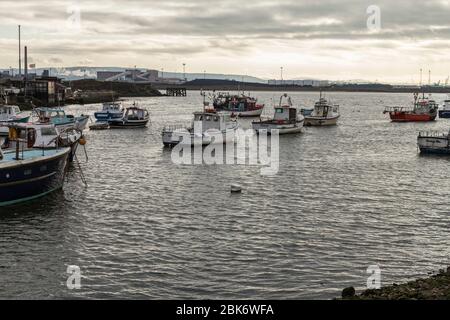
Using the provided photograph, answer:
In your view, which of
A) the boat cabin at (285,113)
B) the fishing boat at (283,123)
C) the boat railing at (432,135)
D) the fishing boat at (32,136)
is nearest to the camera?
the fishing boat at (32,136)

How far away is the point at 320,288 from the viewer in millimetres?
19094

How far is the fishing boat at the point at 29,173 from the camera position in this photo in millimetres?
28500

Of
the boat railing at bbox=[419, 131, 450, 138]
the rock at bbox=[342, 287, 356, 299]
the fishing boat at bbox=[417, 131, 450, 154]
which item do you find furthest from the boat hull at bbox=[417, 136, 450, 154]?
the rock at bbox=[342, 287, 356, 299]

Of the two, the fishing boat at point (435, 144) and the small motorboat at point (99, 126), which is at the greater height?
the small motorboat at point (99, 126)

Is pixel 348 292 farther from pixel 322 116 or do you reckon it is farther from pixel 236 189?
pixel 322 116

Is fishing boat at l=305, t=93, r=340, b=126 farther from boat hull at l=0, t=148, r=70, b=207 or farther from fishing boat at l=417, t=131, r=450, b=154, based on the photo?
boat hull at l=0, t=148, r=70, b=207

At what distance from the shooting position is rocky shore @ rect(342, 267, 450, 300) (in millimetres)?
16188

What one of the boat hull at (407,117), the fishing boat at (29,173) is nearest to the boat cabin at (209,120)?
the fishing boat at (29,173)

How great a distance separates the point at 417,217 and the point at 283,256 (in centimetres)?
958

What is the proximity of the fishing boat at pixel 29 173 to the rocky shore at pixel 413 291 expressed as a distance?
1782 cm

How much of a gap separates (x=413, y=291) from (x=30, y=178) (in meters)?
20.2

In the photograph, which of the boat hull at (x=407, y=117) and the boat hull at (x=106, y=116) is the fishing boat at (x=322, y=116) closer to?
the boat hull at (x=407, y=117)

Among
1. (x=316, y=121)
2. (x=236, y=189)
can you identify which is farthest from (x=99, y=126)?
(x=236, y=189)
